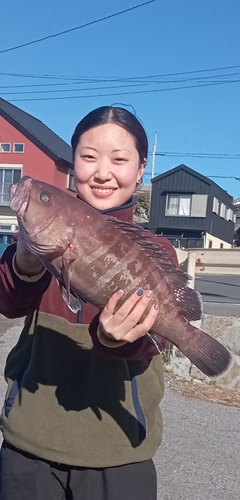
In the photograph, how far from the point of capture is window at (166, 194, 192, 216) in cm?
4034

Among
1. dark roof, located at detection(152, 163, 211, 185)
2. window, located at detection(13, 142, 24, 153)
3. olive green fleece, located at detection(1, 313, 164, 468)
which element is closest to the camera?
olive green fleece, located at detection(1, 313, 164, 468)

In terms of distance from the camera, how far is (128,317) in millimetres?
1769

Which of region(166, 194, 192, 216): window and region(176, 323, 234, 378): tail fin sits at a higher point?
region(166, 194, 192, 216): window

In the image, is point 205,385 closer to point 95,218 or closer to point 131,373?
point 131,373

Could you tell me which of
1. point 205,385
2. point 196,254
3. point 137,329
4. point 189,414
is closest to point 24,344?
point 137,329

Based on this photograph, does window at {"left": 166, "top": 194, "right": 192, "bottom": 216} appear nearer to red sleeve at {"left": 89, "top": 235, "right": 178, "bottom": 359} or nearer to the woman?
the woman

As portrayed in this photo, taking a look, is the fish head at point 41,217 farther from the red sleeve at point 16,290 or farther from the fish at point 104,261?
the red sleeve at point 16,290

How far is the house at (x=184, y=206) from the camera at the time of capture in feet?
131

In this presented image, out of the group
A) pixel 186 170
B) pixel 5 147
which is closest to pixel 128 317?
pixel 5 147

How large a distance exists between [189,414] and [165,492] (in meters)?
1.36

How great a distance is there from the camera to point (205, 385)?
579cm

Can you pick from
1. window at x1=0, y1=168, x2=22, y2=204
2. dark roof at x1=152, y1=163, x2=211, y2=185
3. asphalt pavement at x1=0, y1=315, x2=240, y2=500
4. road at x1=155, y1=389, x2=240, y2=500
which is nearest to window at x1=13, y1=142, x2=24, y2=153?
window at x1=0, y1=168, x2=22, y2=204

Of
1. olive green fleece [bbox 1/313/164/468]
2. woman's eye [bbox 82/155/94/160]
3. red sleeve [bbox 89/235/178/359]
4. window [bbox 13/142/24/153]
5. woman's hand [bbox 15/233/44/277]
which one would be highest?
window [bbox 13/142/24/153]

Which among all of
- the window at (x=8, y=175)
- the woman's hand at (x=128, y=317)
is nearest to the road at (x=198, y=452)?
the woman's hand at (x=128, y=317)
